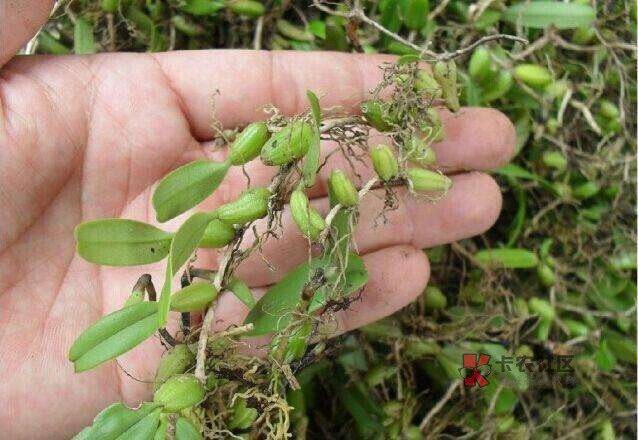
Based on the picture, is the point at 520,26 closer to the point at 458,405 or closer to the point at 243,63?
the point at 243,63

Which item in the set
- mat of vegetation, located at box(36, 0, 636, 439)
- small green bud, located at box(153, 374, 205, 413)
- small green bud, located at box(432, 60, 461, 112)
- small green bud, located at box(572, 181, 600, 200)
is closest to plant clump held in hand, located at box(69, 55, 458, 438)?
small green bud, located at box(153, 374, 205, 413)

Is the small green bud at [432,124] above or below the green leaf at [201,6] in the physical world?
below

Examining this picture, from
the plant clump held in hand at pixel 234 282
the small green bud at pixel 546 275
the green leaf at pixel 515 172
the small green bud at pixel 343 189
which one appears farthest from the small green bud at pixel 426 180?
the small green bud at pixel 546 275

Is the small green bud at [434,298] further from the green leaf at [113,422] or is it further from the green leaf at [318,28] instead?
the green leaf at [113,422]

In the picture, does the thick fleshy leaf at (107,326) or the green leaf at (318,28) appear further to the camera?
the green leaf at (318,28)

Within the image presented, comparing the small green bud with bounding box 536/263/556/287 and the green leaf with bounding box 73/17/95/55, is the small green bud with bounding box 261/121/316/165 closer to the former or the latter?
the green leaf with bounding box 73/17/95/55

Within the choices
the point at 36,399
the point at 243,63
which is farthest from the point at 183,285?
the point at 243,63
